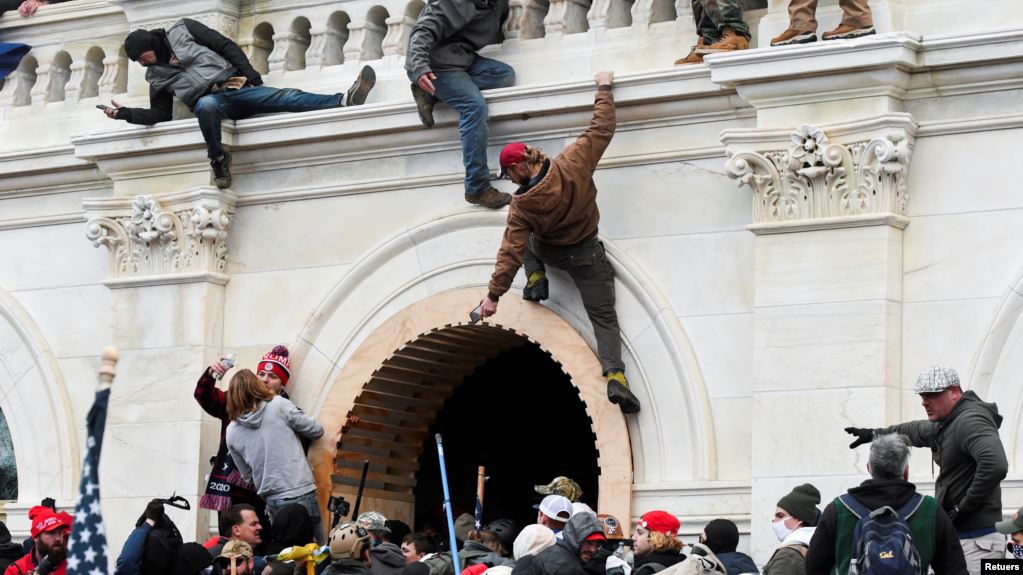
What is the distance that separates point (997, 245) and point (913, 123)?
3.07ft

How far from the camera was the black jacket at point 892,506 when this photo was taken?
12.6 meters

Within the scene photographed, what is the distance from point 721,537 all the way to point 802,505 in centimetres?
77

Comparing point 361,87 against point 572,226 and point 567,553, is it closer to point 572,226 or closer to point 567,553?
point 572,226

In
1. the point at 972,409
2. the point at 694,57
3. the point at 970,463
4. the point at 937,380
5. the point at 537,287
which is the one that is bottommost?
the point at 970,463

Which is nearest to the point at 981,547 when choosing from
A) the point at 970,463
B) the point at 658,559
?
the point at 970,463

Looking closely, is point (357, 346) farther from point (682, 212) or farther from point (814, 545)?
point (814, 545)

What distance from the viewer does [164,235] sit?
18.8 metres

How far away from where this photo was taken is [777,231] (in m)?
16.3

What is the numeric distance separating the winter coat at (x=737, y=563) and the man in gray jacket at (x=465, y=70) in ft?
12.0

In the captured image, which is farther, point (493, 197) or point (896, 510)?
point (493, 197)

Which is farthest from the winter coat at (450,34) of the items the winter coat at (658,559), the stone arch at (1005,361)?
the stone arch at (1005,361)

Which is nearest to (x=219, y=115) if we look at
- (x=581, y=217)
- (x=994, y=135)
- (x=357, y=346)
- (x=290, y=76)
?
(x=290, y=76)

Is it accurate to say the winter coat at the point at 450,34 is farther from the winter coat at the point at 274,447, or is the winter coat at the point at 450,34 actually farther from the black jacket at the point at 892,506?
the black jacket at the point at 892,506

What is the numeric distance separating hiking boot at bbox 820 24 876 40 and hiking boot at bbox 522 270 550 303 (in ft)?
8.50
